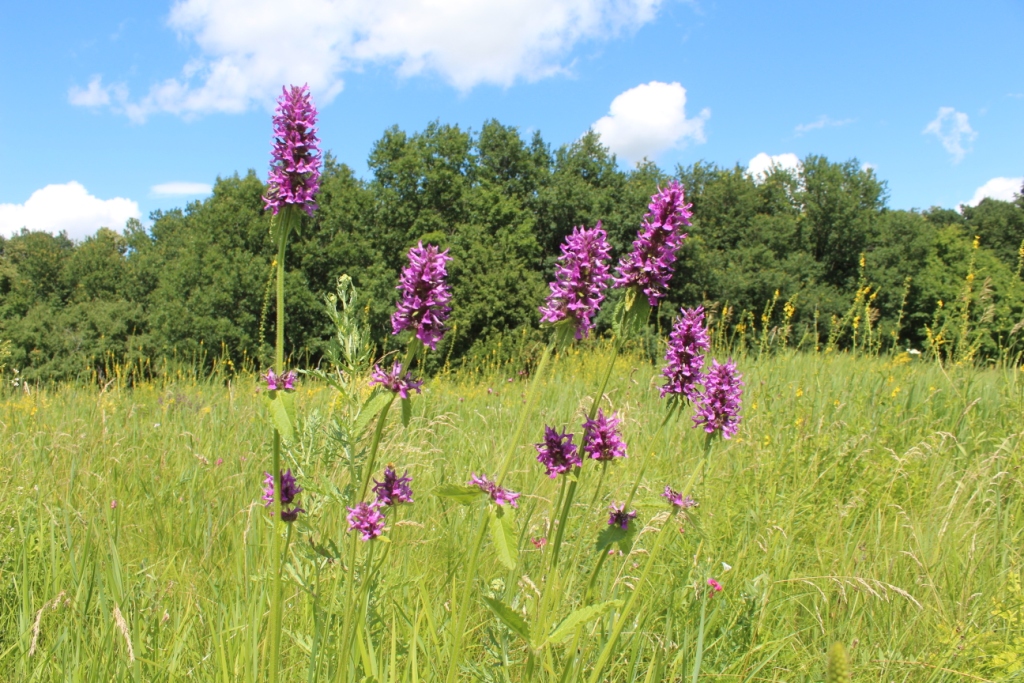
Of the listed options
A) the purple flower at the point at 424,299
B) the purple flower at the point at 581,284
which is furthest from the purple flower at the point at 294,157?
the purple flower at the point at 581,284

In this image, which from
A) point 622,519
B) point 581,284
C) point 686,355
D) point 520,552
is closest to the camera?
point 581,284

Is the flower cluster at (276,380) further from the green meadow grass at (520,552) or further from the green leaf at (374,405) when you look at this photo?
the green meadow grass at (520,552)

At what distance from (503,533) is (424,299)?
56cm

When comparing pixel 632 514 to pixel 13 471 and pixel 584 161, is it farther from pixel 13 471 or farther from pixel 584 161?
pixel 584 161

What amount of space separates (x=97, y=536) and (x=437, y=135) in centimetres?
3582

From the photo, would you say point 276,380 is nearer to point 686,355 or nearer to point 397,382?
point 397,382

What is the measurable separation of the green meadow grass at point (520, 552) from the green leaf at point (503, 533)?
401 mm

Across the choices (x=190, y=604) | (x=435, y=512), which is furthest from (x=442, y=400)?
Answer: (x=190, y=604)

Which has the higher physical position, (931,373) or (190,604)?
(931,373)

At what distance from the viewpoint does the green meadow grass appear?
6.25 feet

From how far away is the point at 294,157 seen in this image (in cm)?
141

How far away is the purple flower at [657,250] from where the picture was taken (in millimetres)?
1559

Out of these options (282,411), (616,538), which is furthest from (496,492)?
(282,411)

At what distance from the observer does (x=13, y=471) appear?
330 centimetres
